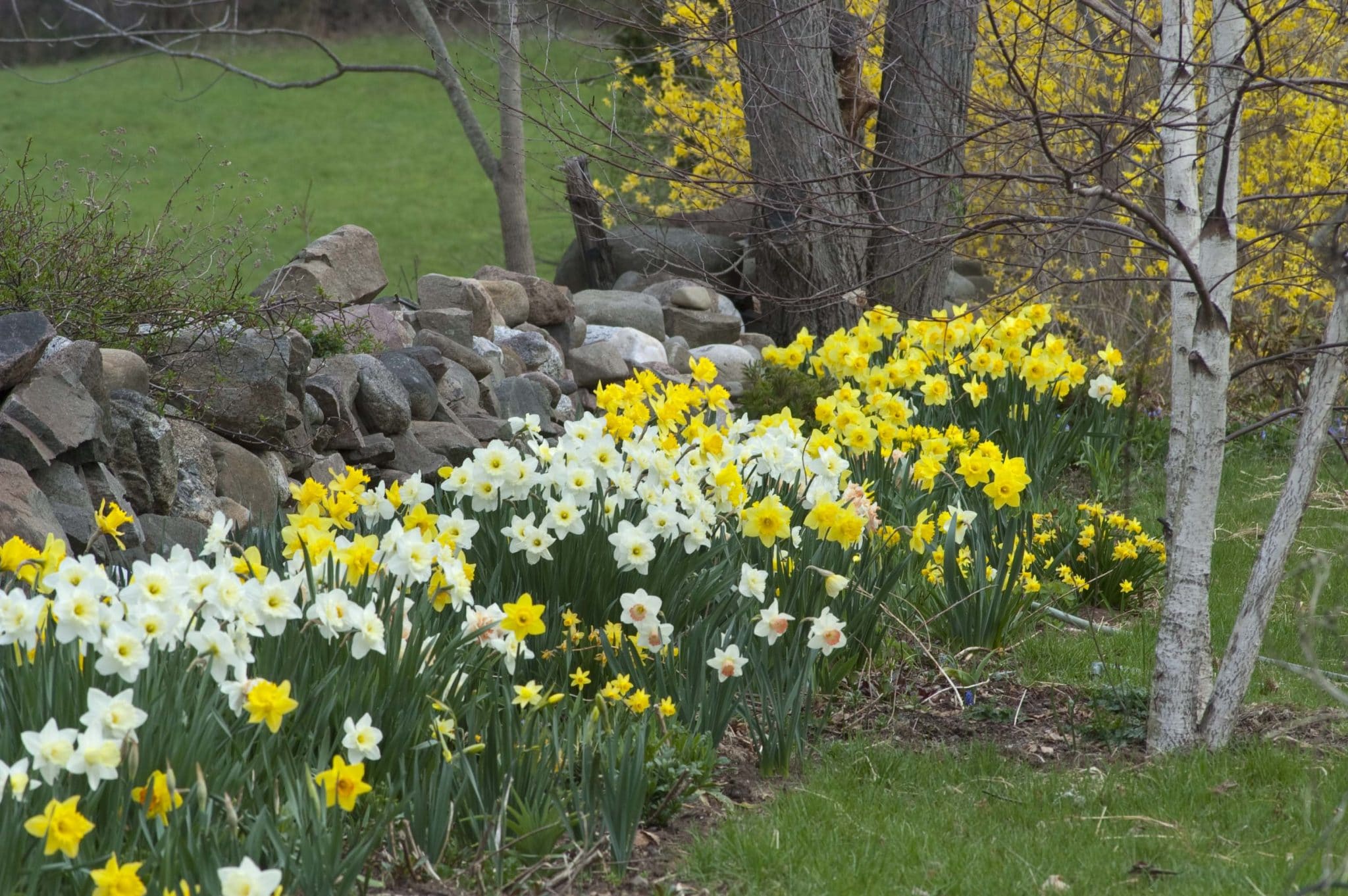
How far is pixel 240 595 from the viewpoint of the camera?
232cm

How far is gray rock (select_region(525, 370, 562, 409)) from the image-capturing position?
6.29 meters

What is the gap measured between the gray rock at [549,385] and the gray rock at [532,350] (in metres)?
0.20

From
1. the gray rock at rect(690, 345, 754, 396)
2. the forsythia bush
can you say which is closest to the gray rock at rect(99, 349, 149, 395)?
the forsythia bush

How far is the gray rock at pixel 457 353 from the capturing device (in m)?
5.95

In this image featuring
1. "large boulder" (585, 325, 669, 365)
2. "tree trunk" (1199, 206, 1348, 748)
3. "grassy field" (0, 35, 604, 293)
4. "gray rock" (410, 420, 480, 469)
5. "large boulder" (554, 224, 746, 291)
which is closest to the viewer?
"tree trunk" (1199, 206, 1348, 748)

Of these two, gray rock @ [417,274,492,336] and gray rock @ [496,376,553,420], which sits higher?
gray rock @ [417,274,492,336]

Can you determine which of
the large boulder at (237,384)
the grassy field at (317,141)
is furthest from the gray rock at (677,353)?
the grassy field at (317,141)

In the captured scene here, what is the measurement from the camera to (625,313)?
7.81 metres

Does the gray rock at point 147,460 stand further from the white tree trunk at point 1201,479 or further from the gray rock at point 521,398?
the white tree trunk at point 1201,479

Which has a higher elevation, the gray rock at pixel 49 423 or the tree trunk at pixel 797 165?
the tree trunk at pixel 797 165

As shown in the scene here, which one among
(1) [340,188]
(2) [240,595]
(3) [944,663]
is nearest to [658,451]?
(3) [944,663]

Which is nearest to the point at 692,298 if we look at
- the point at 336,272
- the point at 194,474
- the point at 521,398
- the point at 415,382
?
the point at 521,398

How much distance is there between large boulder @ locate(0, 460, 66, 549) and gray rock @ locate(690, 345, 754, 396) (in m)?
4.41

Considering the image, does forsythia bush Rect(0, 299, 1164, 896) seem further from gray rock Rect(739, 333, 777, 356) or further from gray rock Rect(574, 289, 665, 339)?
gray rock Rect(739, 333, 777, 356)
